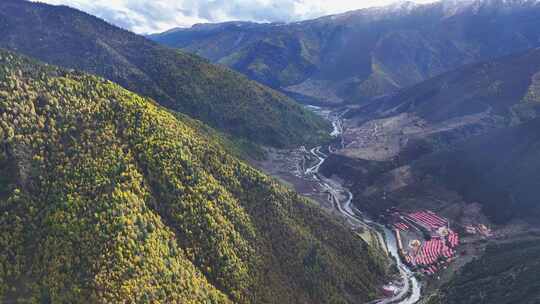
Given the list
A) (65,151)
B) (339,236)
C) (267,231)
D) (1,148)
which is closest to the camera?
(1,148)

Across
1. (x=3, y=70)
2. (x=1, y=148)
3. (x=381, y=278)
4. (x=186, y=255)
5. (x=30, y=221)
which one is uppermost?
(x=3, y=70)

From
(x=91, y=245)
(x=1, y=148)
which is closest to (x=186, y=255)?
(x=91, y=245)

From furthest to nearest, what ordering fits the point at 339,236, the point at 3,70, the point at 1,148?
the point at 339,236 → the point at 3,70 → the point at 1,148

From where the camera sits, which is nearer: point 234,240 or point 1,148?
point 1,148

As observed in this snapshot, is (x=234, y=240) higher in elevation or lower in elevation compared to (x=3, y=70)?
lower

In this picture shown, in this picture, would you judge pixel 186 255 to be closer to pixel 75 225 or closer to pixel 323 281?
pixel 75 225

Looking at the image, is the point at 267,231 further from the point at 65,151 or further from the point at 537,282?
the point at 537,282
